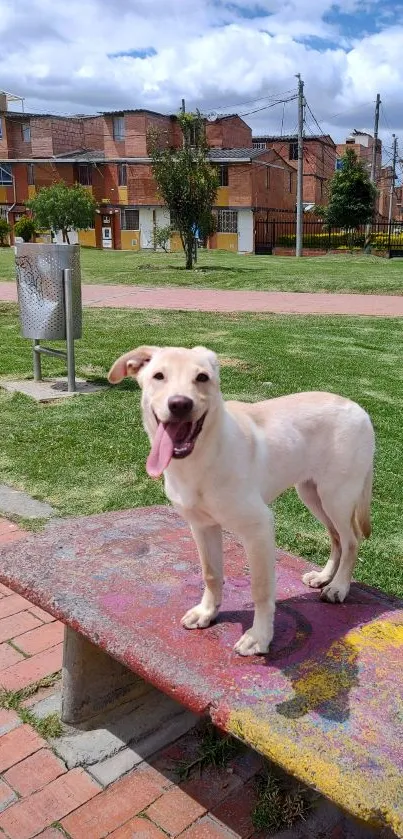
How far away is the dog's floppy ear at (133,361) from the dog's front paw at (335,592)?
3.93 feet

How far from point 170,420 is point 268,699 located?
0.90 metres

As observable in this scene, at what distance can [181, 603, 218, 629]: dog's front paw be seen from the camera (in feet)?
8.38

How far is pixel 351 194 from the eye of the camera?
3516 centimetres

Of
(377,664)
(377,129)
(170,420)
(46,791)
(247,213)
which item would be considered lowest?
(46,791)

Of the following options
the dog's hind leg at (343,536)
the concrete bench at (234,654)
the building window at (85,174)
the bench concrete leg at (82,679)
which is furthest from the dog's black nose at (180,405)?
the building window at (85,174)

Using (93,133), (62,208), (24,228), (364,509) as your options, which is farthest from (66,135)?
(364,509)

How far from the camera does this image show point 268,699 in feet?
7.02

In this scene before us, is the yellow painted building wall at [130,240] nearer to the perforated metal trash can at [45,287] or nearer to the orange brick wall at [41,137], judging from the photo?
the orange brick wall at [41,137]

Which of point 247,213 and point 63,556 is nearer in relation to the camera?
point 63,556

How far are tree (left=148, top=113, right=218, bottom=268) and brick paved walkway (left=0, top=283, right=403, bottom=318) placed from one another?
4.13 meters

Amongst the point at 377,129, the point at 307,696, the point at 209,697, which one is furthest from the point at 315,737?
the point at 377,129

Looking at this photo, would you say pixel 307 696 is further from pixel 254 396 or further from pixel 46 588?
pixel 254 396

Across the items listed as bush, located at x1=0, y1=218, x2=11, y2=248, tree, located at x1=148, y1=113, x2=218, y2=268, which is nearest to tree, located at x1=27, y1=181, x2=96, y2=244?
bush, located at x1=0, y1=218, x2=11, y2=248

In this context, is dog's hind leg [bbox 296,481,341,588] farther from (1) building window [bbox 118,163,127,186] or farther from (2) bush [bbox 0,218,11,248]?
(1) building window [bbox 118,163,127,186]
